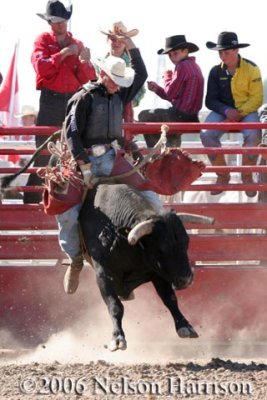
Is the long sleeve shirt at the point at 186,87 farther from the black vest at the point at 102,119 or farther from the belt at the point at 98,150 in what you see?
the belt at the point at 98,150

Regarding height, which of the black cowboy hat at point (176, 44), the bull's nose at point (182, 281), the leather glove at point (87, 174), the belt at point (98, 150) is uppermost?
the black cowboy hat at point (176, 44)

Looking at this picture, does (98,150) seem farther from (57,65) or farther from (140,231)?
(57,65)

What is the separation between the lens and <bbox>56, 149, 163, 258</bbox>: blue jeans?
6.91 m

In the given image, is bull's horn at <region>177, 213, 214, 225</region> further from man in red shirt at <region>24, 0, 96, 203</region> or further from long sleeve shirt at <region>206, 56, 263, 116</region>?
man in red shirt at <region>24, 0, 96, 203</region>

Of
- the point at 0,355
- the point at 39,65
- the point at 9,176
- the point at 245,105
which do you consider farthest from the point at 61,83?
the point at 0,355

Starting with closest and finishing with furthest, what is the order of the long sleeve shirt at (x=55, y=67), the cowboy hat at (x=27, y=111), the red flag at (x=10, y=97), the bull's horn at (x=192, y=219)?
the bull's horn at (x=192, y=219) → the long sleeve shirt at (x=55, y=67) → the cowboy hat at (x=27, y=111) → the red flag at (x=10, y=97)

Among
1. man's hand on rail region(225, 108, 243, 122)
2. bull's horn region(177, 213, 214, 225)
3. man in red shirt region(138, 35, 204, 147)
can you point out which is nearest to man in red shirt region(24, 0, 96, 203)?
man in red shirt region(138, 35, 204, 147)

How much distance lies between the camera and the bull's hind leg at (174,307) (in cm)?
638

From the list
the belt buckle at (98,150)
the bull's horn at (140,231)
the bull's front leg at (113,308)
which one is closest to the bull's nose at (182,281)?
the bull's horn at (140,231)

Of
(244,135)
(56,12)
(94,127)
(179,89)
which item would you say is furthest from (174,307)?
(56,12)

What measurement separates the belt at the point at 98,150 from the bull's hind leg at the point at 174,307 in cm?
96

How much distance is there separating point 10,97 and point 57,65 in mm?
4724

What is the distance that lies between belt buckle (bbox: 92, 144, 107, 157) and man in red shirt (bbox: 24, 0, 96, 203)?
137 centimetres

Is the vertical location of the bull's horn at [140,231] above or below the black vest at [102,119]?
below
